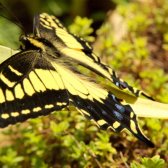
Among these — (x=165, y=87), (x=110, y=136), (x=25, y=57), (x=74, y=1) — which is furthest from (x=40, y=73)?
(x=74, y=1)

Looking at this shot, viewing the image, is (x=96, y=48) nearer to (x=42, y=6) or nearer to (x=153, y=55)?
(x=153, y=55)

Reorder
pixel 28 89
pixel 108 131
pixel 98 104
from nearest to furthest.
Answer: pixel 28 89
pixel 98 104
pixel 108 131

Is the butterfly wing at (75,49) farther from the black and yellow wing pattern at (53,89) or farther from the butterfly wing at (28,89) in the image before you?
the butterfly wing at (28,89)

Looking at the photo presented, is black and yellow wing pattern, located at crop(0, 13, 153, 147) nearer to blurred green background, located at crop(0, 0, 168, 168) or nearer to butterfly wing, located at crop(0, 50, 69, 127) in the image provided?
butterfly wing, located at crop(0, 50, 69, 127)

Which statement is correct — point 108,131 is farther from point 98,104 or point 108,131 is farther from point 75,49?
point 75,49

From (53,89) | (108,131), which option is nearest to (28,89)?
(53,89)

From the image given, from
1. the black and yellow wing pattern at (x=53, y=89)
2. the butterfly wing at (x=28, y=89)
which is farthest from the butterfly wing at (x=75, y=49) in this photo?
the butterfly wing at (x=28, y=89)
